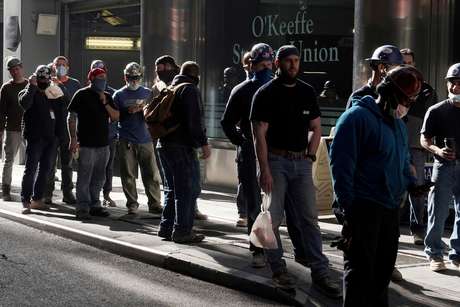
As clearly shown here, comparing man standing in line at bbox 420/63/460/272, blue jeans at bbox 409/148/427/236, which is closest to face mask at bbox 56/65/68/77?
blue jeans at bbox 409/148/427/236

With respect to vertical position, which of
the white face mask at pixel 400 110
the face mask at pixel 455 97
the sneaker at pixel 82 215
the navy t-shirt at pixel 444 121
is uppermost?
the face mask at pixel 455 97

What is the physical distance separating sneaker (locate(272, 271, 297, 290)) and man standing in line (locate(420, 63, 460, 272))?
157cm

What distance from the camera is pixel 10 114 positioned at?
13.5 meters

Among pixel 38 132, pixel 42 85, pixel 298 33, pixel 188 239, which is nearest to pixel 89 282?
pixel 188 239

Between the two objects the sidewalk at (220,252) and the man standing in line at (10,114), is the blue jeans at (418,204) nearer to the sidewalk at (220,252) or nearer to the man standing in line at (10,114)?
the sidewalk at (220,252)

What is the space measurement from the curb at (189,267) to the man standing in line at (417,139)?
95.4 inches

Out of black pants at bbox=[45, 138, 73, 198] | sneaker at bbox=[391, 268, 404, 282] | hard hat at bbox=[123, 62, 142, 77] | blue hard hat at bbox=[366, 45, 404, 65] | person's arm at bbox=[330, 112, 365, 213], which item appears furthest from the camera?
black pants at bbox=[45, 138, 73, 198]

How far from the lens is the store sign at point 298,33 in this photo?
529 inches

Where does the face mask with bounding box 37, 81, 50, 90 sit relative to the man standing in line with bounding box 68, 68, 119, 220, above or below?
above

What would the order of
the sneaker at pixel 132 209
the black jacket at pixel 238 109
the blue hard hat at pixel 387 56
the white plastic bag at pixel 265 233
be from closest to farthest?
the white plastic bag at pixel 265 233
the blue hard hat at pixel 387 56
the black jacket at pixel 238 109
the sneaker at pixel 132 209

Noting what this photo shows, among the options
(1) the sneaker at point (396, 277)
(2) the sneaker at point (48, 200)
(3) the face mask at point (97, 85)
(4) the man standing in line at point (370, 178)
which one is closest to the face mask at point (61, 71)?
(2) the sneaker at point (48, 200)

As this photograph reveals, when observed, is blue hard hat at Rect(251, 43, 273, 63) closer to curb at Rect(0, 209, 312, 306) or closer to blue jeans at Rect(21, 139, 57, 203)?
curb at Rect(0, 209, 312, 306)

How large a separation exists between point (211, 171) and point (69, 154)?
317 cm

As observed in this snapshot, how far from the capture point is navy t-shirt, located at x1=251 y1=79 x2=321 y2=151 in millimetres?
7254
